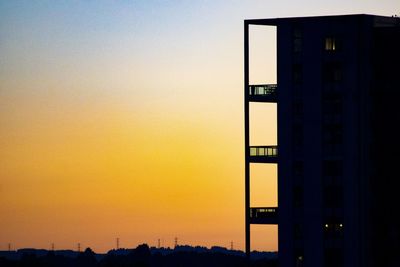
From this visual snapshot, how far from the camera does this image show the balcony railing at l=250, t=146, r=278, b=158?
11075cm

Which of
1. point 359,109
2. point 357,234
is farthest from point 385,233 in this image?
point 359,109

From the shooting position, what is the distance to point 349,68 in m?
108

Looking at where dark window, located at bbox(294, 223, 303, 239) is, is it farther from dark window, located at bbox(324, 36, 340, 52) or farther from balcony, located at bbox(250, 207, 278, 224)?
dark window, located at bbox(324, 36, 340, 52)

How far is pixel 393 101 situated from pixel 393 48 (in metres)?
3.90

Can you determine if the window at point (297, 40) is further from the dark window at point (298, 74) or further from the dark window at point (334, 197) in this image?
the dark window at point (334, 197)

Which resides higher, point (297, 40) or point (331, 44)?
point (297, 40)

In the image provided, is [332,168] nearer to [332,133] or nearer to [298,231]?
[332,133]

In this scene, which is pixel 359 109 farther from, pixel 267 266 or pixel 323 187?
pixel 267 266

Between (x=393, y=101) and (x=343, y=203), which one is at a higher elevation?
(x=393, y=101)

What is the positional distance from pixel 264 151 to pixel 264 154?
0.73ft

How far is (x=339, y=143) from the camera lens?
354ft

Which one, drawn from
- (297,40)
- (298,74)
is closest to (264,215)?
(298,74)

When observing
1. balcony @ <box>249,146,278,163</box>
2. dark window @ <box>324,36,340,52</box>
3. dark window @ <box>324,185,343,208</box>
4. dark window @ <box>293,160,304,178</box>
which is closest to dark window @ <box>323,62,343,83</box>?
dark window @ <box>324,36,340,52</box>

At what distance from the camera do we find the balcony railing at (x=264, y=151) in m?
111
